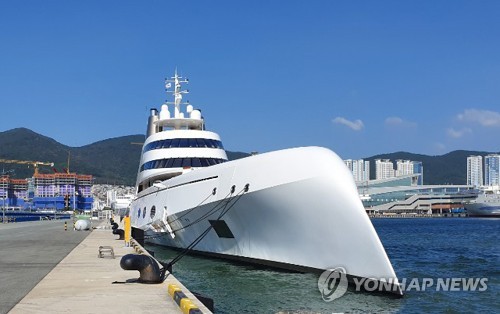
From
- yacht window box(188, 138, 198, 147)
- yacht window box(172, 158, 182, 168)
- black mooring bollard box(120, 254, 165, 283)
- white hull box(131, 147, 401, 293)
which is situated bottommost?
black mooring bollard box(120, 254, 165, 283)

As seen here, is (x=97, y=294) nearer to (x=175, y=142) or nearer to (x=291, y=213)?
(x=291, y=213)

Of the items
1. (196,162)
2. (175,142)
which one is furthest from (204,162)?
(175,142)

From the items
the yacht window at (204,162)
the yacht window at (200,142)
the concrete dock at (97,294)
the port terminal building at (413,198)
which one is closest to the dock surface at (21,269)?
the concrete dock at (97,294)

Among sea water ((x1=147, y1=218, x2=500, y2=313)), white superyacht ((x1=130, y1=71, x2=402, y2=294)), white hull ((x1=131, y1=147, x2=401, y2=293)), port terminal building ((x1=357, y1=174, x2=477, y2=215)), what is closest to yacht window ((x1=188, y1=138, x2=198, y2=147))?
white superyacht ((x1=130, y1=71, x2=402, y2=294))

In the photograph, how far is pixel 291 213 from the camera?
16.8 m

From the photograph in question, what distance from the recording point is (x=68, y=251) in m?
24.5

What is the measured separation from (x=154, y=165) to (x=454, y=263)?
53.2ft

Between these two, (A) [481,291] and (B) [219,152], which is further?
(B) [219,152]

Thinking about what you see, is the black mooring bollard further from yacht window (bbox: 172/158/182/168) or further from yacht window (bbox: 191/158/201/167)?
yacht window (bbox: 172/158/182/168)

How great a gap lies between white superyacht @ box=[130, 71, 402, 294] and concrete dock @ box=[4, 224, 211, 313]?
4.15 m

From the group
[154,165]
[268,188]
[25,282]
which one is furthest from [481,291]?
[154,165]

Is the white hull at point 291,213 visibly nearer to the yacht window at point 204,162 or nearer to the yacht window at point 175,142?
the yacht window at point 204,162

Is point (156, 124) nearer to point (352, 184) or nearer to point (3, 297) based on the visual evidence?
point (352, 184)

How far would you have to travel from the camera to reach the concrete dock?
34.8 ft
